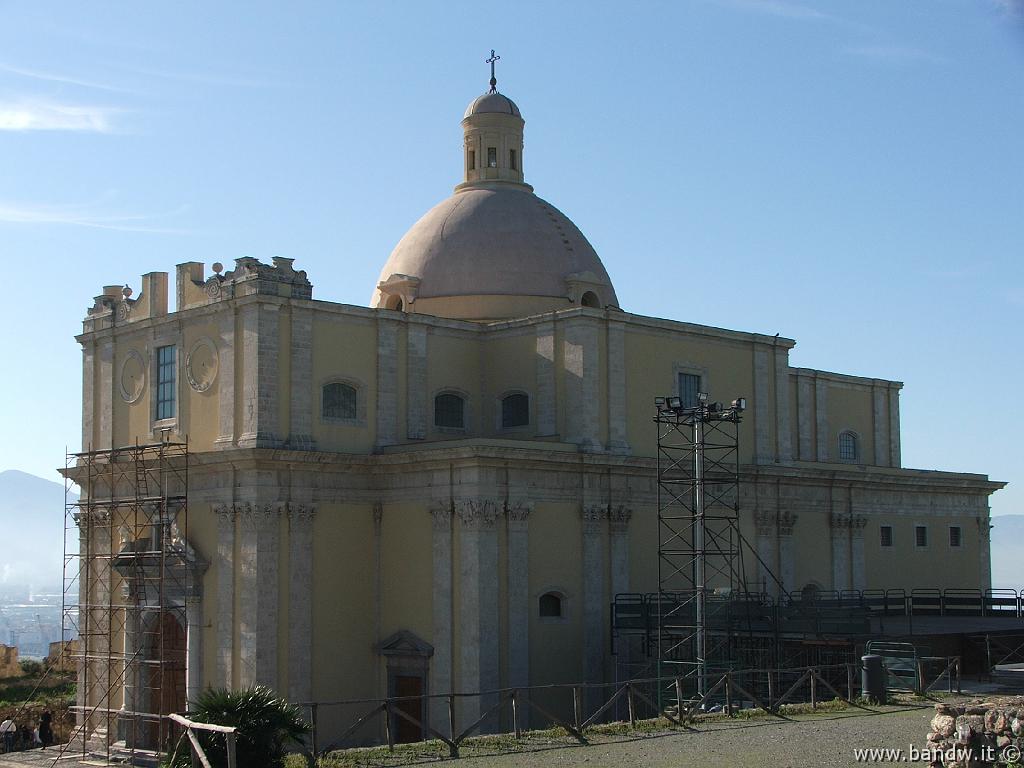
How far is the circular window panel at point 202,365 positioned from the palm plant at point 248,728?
63.7 feet

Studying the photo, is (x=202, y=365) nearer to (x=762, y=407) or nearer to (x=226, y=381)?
(x=226, y=381)

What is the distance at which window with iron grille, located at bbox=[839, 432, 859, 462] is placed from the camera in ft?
169

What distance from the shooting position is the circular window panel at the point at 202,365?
40406 mm

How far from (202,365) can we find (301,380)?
3573 millimetres

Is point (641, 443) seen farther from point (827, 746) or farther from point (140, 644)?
point (827, 746)

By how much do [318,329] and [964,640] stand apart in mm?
19931

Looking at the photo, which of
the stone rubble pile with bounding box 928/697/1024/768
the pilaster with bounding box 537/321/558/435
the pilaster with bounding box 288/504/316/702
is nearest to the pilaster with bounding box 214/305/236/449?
the pilaster with bounding box 288/504/316/702

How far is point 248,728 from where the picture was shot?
69.9 ft

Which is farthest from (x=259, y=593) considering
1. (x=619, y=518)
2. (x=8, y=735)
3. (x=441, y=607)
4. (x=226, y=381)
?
(x=8, y=735)

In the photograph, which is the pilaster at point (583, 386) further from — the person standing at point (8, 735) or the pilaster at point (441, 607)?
the person standing at point (8, 735)

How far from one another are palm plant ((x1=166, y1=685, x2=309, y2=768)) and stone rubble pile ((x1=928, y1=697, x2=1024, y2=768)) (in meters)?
9.42

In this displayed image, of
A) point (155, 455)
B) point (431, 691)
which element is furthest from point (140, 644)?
point (431, 691)

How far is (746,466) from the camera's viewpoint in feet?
147

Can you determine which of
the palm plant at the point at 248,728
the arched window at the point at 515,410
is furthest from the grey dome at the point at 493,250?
the palm plant at the point at 248,728
